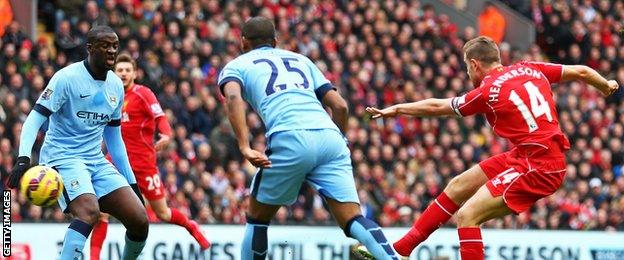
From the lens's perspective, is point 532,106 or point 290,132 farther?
point 532,106

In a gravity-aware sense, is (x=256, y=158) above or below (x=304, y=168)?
above

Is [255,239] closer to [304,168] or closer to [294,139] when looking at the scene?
[304,168]

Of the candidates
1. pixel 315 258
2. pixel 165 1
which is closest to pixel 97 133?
pixel 315 258

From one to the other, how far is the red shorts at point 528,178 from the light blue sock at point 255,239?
2069mm

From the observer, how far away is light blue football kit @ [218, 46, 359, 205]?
429 inches

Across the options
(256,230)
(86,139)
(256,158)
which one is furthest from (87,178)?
(256,158)

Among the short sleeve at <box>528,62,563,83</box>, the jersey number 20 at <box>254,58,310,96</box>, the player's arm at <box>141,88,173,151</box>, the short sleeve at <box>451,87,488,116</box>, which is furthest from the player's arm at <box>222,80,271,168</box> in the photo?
the player's arm at <box>141,88,173,151</box>

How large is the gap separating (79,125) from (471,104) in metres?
3.24

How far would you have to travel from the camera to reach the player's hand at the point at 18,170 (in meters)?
11.4

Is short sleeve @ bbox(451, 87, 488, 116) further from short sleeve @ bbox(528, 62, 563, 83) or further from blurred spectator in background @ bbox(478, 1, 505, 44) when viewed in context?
blurred spectator in background @ bbox(478, 1, 505, 44)

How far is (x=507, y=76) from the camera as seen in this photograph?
12188mm

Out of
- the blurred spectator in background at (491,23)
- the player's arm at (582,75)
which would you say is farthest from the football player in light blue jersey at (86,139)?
the blurred spectator in background at (491,23)

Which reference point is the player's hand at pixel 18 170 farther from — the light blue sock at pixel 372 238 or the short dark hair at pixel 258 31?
the light blue sock at pixel 372 238

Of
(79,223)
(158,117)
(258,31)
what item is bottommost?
(79,223)
